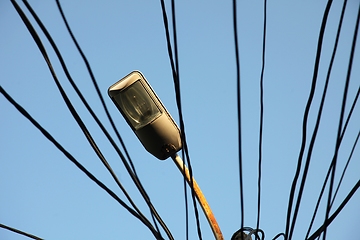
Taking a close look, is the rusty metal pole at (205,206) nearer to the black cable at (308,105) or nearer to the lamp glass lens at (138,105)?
the lamp glass lens at (138,105)

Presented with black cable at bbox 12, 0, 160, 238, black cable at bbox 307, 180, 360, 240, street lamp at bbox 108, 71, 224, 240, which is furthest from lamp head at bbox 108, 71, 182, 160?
black cable at bbox 307, 180, 360, 240

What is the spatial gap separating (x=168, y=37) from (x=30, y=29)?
24.1 inches

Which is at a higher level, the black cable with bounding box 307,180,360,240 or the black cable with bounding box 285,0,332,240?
the black cable with bounding box 285,0,332,240

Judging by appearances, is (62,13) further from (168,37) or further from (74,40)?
(168,37)

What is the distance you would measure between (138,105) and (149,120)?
106 mm

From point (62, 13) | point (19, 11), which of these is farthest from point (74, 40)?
point (19, 11)

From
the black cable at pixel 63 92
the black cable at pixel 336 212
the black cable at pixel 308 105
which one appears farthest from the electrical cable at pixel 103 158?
the black cable at pixel 336 212

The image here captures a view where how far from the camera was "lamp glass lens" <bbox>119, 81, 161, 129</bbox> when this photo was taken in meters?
2.72

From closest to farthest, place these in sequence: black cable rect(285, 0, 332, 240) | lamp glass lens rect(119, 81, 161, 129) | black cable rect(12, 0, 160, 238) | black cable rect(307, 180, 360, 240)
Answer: black cable rect(285, 0, 332, 240) < black cable rect(12, 0, 160, 238) < black cable rect(307, 180, 360, 240) < lamp glass lens rect(119, 81, 161, 129)

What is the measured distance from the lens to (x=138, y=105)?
9.01ft

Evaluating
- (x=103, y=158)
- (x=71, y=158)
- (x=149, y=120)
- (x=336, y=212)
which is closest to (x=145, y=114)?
(x=149, y=120)

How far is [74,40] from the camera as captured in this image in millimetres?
2260

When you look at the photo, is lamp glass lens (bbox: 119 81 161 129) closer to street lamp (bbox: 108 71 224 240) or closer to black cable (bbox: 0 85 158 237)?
street lamp (bbox: 108 71 224 240)

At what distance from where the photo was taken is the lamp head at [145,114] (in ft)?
8.93
